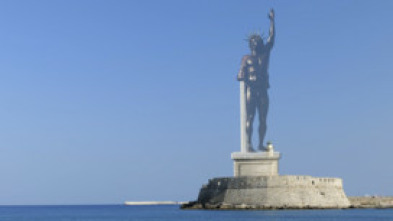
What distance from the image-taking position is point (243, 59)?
215 ft

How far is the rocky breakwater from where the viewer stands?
169 feet

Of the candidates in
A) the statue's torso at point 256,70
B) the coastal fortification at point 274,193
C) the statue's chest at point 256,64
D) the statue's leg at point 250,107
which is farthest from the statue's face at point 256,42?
the coastal fortification at point 274,193

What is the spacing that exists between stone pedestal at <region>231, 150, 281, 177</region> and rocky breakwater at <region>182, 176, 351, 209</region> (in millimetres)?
6007

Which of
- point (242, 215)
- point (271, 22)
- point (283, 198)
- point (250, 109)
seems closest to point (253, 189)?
point (283, 198)

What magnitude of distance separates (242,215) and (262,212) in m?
2.94

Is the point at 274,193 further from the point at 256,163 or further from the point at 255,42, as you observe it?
the point at 255,42

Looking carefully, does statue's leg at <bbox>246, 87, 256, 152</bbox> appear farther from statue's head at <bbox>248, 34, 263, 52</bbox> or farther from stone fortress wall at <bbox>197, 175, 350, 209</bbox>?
stone fortress wall at <bbox>197, 175, 350, 209</bbox>

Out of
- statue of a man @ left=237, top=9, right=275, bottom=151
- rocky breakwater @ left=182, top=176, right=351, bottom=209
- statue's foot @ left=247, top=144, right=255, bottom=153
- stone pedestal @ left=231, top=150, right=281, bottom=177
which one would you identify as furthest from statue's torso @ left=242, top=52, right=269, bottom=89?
rocky breakwater @ left=182, top=176, right=351, bottom=209

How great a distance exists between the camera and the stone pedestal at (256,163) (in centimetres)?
5956

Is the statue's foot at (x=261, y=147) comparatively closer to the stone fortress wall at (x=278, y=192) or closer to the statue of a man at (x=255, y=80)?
the statue of a man at (x=255, y=80)

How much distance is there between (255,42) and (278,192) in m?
17.8

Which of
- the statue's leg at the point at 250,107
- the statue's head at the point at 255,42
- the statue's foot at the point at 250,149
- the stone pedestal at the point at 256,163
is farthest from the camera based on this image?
the statue's head at the point at 255,42

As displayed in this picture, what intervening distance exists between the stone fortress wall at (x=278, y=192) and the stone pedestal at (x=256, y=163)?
6.09m

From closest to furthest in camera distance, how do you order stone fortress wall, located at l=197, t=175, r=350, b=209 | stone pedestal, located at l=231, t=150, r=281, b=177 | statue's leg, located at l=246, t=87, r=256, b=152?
stone fortress wall, located at l=197, t=175, r=350, b=209 → stone pedestal, located at l=231, t=150, r=281, b=177 → statue's leg, located at l=246, t=87, r=256, b=152
